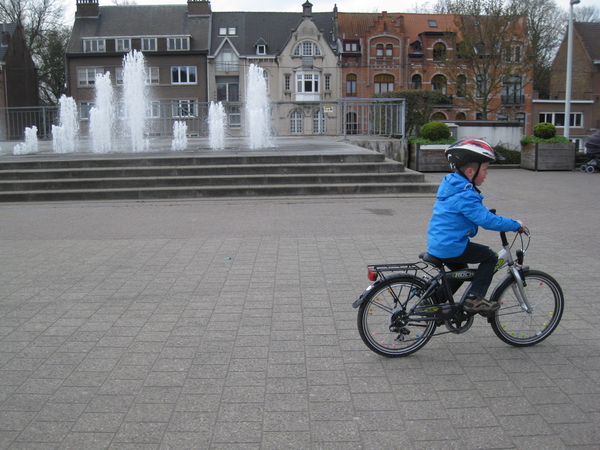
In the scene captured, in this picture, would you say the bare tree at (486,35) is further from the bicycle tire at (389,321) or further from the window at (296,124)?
the bicycle tire at (389,321)

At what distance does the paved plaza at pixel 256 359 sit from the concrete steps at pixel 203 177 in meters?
4.28

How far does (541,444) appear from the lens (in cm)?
335

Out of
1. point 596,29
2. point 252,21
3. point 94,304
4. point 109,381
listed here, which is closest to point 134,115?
point 94,304

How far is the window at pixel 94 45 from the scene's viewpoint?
5569 centimetres

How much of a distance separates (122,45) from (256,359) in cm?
5688

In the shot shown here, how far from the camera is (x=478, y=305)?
4.53 metres

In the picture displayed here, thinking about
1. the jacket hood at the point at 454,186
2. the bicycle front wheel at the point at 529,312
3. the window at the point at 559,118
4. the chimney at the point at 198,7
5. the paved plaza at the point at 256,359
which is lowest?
the paved plaza at the point at 256,359

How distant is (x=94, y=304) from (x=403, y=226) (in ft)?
18.2

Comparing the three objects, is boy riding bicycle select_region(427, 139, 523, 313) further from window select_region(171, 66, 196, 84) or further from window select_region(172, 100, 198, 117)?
window select_region(171, 66, 196, 84)

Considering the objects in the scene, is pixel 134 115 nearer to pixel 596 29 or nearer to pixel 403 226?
pixel 403 226

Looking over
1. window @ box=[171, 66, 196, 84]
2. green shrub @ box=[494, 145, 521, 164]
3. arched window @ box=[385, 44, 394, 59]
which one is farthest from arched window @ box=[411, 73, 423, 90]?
green shrub @ box=[494, 145, 521, 164]

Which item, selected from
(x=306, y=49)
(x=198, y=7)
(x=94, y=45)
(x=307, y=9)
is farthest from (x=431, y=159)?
(x=94, y=45)

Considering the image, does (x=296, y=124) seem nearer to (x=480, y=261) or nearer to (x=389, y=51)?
(x=480, y=261)

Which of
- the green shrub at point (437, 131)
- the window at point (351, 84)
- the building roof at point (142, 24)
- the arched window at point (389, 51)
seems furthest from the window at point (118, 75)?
the green shrub at point (437, 131)
